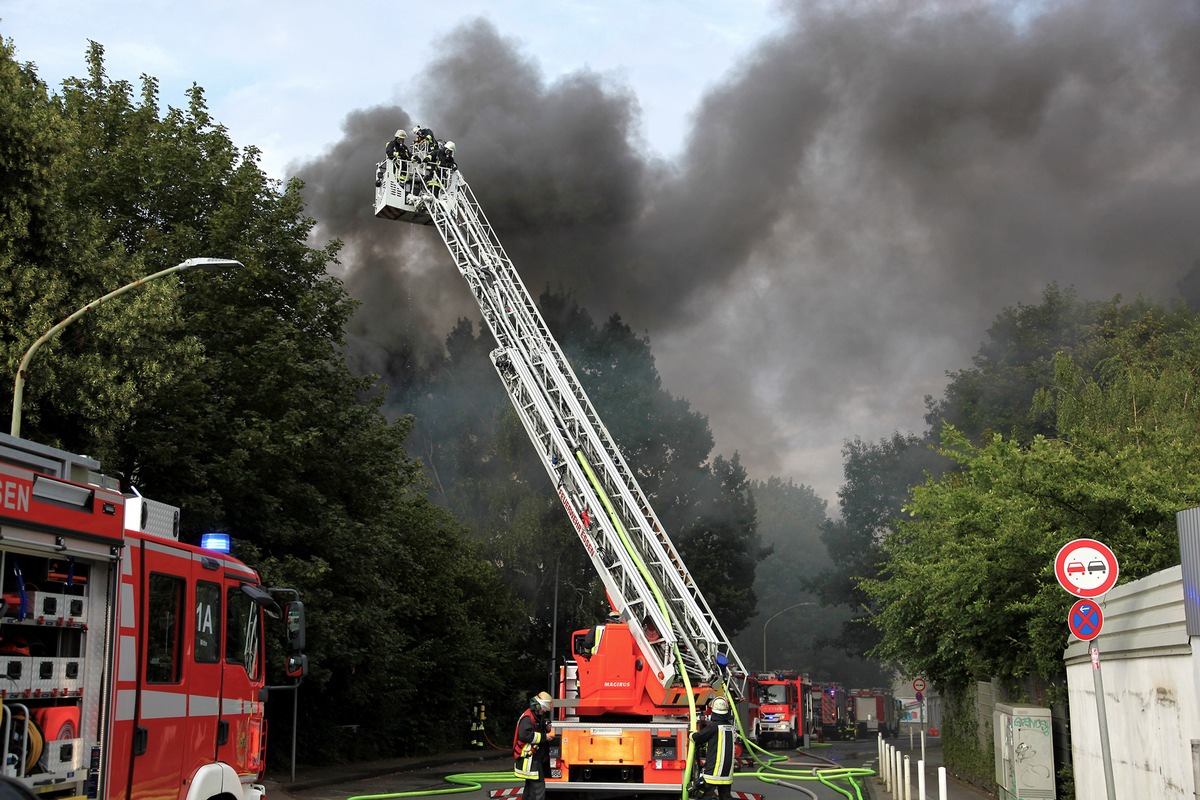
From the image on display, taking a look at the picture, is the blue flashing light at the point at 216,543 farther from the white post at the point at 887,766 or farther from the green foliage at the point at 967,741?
the green foliage at the point at 967,741

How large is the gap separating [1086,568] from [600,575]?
8.88 m

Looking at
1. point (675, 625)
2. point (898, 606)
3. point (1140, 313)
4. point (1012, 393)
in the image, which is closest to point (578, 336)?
point (1012, 393)

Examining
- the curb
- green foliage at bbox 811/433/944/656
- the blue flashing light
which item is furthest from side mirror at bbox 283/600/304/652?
green foliage at bbox 811/433/944/656

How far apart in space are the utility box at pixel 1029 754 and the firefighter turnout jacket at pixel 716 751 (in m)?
4.12

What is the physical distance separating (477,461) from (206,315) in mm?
26532

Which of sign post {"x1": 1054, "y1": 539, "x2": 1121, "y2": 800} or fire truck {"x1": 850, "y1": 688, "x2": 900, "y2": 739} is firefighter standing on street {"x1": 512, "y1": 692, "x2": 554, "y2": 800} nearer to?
sign post {"x1": 1054, "y1": 539, "x2": 1121, "y2": 800}

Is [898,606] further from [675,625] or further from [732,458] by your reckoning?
[732,458]

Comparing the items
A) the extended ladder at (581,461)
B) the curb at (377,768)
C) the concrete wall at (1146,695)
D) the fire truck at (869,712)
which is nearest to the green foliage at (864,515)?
the fire truck at (869,712)

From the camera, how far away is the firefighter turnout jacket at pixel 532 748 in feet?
40.2

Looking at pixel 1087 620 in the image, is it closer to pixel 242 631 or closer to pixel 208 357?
pixel 242 631

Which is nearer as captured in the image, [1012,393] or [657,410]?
[1012,393]

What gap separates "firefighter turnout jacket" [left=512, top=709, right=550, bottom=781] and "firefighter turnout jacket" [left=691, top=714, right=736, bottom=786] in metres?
1.72

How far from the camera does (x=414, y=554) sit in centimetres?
2933

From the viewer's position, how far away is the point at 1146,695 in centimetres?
931
